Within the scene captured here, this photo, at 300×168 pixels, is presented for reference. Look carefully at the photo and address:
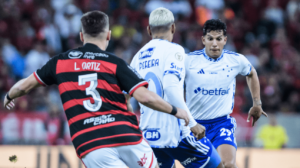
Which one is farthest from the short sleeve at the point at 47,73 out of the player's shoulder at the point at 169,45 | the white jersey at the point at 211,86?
the white jersey at the point at 211,86

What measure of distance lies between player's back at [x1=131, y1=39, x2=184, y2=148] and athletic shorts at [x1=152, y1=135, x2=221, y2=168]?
129 millimetres

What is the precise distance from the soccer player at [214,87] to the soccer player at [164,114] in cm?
102

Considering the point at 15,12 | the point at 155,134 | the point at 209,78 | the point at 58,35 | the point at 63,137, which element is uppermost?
the point at 15,12

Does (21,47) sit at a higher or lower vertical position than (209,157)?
→ higher

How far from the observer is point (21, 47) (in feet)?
45.9

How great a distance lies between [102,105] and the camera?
145 inches

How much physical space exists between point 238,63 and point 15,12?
36.1 feet

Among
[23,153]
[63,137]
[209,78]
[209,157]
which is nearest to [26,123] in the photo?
[63,137]

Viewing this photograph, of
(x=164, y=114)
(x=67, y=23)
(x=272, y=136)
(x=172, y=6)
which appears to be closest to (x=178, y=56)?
(x=164, y=114)

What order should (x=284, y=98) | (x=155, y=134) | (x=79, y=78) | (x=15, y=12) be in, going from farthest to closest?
(x=15, y=12) → (x=284, y=98) → (x=155, y=134) → (x=79, y=78)

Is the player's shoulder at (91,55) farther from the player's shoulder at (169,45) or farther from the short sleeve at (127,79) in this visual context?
the player's shoulder at (169,45)

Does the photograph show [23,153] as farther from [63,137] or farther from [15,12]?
[15,12]

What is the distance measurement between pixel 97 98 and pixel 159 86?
1.01 meters

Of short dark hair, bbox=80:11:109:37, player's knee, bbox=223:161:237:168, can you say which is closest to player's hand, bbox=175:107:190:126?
short dark hair, bbox=80:11:109:37
